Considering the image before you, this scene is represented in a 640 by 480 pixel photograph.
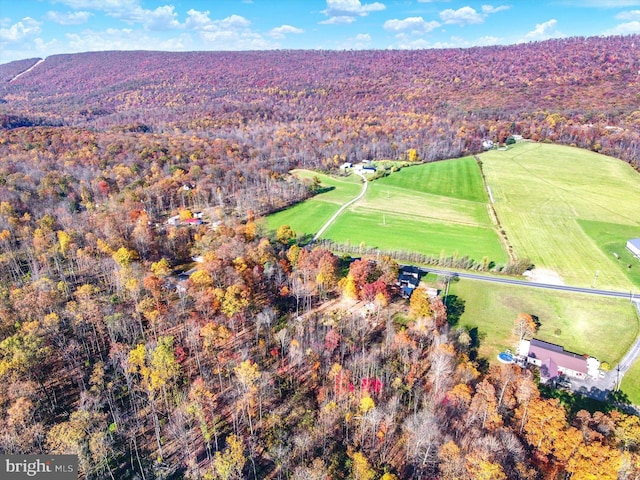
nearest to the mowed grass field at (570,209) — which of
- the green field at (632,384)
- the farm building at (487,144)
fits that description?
the farm building at (487,144)

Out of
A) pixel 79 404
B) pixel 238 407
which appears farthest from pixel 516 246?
pixel 79 404

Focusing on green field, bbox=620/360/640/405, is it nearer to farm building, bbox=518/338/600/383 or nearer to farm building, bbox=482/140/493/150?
farm building, bbox=518/338/600/383

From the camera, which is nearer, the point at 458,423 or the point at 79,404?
the point at 458,423

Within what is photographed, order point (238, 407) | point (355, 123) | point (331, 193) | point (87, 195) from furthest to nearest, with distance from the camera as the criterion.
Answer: point (355, 123), point (331, 193), point (87, 195), point (238, 407)

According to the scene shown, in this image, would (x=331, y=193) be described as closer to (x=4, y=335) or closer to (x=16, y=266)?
(x=16, y=266)

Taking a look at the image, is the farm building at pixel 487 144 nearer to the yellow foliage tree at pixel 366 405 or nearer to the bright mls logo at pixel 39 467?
the yellow foliage tree at pixel 366 405

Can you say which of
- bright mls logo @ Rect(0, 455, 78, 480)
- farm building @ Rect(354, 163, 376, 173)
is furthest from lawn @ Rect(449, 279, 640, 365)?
farm building @ Rect(354, 163, 376, 173)
